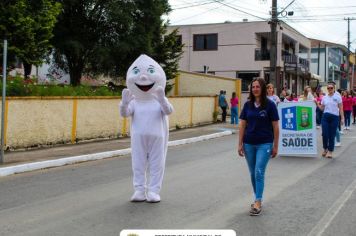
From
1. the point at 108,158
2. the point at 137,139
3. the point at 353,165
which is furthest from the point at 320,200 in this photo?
the point at 108,158

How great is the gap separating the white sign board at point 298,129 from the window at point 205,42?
29.3 metres

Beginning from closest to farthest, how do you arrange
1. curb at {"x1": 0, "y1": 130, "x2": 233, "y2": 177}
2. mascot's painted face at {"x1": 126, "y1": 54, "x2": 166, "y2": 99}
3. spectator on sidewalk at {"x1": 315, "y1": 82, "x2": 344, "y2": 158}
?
mascot's painted face at {"x1": 126, "y1": 54, "x2": 166, "y2": 99} → curb at {"x1": 0, "y1": 130, "x2": 233, "y2": 177} → spectator on sidewalk at {"x1": 315, "y1": 82, "x2": 344, "y2": 158}

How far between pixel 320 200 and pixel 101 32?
18.9 m

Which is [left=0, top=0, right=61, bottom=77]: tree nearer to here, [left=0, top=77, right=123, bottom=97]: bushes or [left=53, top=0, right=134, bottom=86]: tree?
[left=0, top=77, right=123, bottom=97]: bushes

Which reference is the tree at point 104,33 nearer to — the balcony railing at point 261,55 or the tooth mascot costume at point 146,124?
the balcony railing at point 261,55

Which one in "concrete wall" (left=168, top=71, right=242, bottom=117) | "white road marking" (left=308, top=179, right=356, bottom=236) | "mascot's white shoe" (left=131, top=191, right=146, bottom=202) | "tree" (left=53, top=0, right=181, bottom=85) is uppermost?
"tree" (left=53, top=0, right=181, bottom=85)

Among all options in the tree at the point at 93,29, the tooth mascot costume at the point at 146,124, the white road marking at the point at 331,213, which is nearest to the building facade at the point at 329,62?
the tree at the point at 93,29

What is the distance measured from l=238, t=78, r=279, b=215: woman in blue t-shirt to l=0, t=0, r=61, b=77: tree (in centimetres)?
958

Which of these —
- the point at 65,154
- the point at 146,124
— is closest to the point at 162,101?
the point at 146,124

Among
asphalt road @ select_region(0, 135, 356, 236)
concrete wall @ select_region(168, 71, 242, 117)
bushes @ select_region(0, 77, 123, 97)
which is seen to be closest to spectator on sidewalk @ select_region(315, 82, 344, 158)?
asphalt road @ select_region(0, 135, 356, 236)

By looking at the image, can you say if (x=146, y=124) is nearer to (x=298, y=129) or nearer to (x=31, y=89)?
(x=298, y=129)

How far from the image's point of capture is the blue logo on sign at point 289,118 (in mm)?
13047

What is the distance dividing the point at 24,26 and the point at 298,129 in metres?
7.92

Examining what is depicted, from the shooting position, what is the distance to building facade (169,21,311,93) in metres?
40.2
